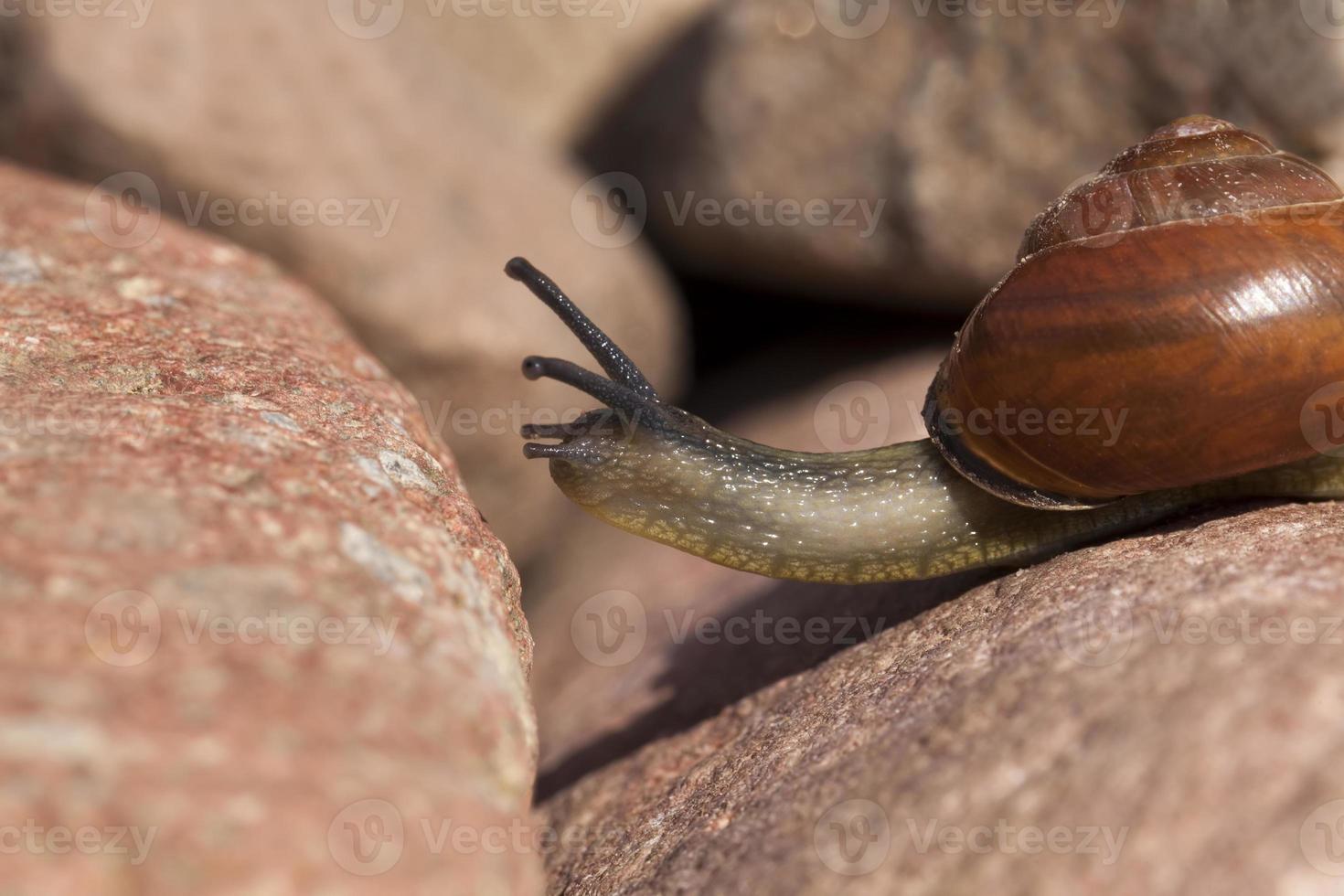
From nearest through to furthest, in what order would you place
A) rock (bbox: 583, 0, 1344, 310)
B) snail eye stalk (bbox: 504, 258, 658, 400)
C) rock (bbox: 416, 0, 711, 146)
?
snail eye stalk (bbox: 504, 258, 658, 400) → rock (bbox: 583, 0, 1344, 310) → rock (bbox: 416, 0, 711, 146)

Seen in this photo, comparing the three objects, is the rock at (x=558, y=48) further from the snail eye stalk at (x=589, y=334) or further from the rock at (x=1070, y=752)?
the rock at (x=1070, y=752)

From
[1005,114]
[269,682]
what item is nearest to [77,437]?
[269,682]

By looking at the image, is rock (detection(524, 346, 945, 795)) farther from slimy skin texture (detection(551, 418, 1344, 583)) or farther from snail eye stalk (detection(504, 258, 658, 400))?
snail eye stalk (detection(504, 258, 658, 400))

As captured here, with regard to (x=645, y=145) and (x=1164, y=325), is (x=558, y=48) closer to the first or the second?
(x=645, y=145)

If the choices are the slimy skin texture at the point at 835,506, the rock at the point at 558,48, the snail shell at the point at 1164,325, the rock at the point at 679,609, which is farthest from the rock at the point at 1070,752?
the rock at the point at 558,48

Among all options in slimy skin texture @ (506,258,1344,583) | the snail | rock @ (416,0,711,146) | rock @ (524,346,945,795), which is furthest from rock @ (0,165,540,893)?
rock @ (416,0,711,146)

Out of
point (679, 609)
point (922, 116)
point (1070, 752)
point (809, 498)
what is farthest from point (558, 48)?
point (1070, 752)
